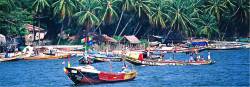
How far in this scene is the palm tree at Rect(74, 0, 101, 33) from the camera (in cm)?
11694

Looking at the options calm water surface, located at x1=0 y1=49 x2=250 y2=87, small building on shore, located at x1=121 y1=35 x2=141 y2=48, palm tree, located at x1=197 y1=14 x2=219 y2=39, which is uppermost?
palm tree, located at x1=197 y1=14 x2=219 y2=39

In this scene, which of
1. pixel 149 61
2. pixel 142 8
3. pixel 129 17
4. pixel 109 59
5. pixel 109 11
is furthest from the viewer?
pixel 129 17

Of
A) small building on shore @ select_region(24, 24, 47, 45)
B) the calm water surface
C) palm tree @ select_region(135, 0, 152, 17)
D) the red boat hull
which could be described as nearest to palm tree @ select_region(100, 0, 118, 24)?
palm tree @ select_region(135, 0, 152, 17)

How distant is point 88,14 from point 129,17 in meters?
12.9

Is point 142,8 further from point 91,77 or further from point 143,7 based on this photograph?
point 91,77

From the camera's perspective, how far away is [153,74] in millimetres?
79500

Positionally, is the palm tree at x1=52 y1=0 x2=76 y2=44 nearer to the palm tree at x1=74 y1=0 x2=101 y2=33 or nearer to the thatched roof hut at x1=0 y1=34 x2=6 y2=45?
the palm tree at x1=74 y1=0 x2=101 y2=33

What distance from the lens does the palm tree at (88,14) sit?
384 ft

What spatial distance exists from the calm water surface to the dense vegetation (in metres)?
16.2

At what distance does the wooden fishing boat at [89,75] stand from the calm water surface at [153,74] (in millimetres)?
612

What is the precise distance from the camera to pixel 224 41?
12975 cm

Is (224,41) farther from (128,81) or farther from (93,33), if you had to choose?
(128,81)

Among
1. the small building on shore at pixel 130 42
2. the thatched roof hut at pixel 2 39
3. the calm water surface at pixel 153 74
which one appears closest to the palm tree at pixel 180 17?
the small building on shore at pixel 130 42

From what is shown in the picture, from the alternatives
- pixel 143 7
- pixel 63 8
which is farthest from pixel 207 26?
pixel 63 8
